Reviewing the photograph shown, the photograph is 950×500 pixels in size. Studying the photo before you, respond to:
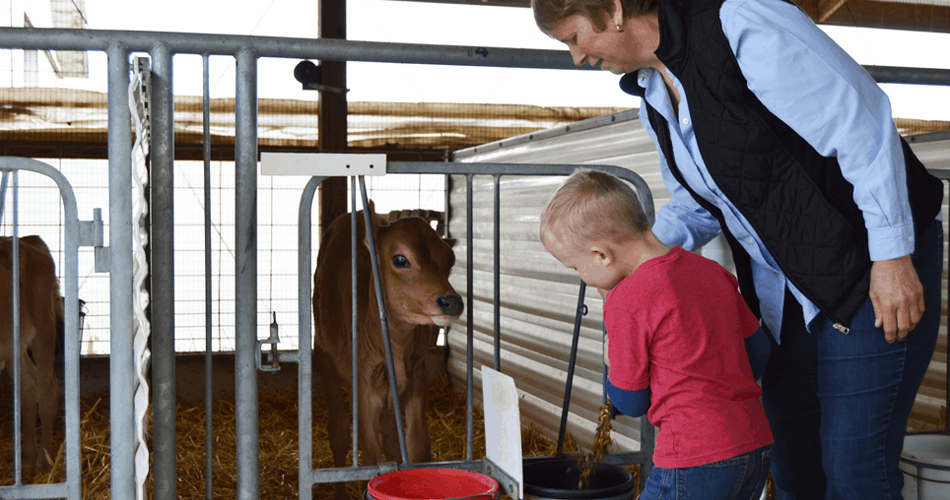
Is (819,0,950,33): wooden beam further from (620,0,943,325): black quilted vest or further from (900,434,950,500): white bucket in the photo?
(620,0,943,325): black quilted vest

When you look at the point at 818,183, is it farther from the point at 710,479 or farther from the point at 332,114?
the point at 332,114

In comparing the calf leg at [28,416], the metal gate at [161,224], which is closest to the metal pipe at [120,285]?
the metal gate at [161,224]

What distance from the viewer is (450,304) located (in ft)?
9.78

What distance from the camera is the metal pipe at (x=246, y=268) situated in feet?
6.18

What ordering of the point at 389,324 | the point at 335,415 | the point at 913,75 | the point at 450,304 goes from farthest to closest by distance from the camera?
the point at 335,415 < the point at 389,324 < the point at 450,304 < the point at 913,75

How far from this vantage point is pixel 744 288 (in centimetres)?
178

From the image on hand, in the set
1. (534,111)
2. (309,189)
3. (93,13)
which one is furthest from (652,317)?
(93,13)

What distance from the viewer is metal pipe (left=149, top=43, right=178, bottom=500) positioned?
187cm

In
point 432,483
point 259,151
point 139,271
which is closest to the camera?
point 139,271

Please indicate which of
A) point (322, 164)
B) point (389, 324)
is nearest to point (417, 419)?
point (389, 324)

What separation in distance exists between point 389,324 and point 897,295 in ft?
7.07

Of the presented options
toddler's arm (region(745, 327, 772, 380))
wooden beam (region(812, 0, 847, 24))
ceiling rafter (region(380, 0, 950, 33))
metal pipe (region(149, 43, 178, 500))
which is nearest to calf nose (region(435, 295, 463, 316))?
metal pipe (region(149, 43, 178, 500))

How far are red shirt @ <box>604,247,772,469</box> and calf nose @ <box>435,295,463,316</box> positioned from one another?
145cm

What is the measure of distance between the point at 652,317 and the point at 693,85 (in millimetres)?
464
